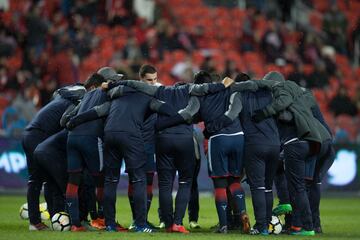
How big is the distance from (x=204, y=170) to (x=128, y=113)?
10.1m

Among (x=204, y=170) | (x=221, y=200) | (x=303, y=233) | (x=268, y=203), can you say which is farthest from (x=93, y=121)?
(x=204, y=170)

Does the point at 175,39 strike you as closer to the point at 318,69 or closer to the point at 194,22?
the point at 194,22

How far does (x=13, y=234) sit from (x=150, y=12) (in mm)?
17092

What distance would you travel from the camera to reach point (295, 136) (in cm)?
1416

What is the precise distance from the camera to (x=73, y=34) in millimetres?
28047

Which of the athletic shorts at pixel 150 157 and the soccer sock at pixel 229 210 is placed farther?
the athletic shorts at pixel 150 157

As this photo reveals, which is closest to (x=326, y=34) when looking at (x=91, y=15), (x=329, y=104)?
(x=329, y=104)

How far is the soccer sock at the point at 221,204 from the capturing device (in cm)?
1381

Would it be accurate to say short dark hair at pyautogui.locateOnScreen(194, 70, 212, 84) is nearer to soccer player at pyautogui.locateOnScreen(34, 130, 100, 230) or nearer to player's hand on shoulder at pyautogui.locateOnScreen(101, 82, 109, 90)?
player's hand on shoulder at pyautogui.locateOnScreen(101, 82, 109, 90)

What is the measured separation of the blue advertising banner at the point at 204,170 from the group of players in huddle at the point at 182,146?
8.98 m

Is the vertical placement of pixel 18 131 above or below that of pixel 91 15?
below

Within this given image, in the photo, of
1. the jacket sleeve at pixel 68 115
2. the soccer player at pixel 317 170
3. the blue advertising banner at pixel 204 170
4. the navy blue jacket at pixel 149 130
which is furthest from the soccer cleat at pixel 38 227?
the blue advertising banner at pixel 204 170

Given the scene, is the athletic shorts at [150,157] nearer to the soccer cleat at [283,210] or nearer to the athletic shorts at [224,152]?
the athletic shorts at [224,152]

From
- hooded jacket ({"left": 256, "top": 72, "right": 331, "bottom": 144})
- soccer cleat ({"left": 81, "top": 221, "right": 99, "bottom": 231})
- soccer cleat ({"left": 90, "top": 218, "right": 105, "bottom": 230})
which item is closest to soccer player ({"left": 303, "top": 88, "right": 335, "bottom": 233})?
hooded jacket ({"left": 256, "top": 72, "right": 331, "bottom": 144})
